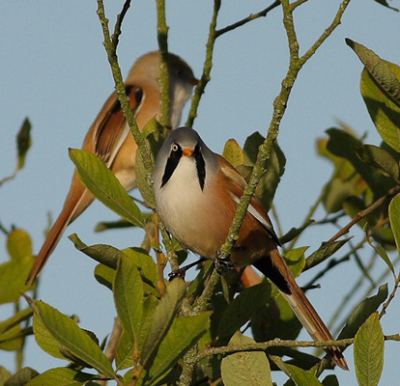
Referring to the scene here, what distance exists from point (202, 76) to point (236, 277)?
3.66 feet

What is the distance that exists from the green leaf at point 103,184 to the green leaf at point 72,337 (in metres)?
0.97

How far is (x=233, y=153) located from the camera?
3.61m

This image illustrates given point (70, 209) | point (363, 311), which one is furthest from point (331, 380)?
point (70, 209)

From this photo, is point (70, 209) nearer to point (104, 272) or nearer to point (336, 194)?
point (336, 194)

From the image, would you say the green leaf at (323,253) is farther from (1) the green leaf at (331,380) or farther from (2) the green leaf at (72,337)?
(2) the green leaf at (72,337)

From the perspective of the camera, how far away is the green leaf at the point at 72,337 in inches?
81.9

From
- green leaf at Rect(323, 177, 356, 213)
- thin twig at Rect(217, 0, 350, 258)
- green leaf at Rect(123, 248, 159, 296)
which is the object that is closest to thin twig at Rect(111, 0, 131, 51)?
thin twig at Rect(217, 0, 350, 258)

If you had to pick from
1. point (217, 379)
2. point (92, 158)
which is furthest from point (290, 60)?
point (217, 379)

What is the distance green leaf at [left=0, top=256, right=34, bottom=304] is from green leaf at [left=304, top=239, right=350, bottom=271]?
1.35 m

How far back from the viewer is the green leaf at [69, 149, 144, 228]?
3.02m

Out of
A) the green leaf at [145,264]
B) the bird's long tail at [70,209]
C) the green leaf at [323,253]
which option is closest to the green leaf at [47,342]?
the green leaf at [145,264]

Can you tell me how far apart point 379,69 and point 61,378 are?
1.77 m

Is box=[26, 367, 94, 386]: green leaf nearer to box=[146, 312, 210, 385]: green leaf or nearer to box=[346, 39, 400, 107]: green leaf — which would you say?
box=[146, 312, 210, 385]: green leaf

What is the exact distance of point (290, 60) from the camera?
225 cm
